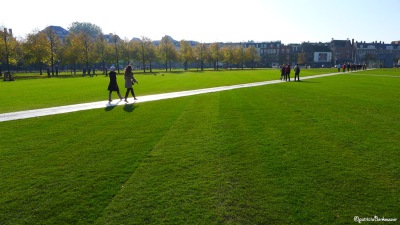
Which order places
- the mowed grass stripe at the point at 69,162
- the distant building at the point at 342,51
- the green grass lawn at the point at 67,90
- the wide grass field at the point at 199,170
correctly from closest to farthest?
the wide grass field at the point at 199,170 < the mowed grass stripe at the point at 69,162 < the green grass lawn at the point at 67,90 < the distant building at the point at 342,51

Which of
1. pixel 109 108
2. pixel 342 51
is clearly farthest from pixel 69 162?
pixel 342 51

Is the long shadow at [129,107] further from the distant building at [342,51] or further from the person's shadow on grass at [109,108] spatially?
the distant building at [342,51]

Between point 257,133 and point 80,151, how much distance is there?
4.75 m

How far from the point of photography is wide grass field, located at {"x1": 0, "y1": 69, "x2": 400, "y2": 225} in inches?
168

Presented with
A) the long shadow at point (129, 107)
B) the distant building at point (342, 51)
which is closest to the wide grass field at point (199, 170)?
the long shadow at point (129, 107)

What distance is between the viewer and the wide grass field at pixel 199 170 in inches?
168

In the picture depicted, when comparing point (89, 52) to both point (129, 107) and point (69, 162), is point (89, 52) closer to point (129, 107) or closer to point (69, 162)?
point (129, 107)

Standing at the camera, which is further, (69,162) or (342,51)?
(342,51)

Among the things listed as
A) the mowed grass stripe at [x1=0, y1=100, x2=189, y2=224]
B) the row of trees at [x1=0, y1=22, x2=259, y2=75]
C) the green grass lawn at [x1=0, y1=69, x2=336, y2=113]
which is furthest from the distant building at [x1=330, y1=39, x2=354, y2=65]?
the mowed grass stripe at [x1=0, y1=100, x2=189, y2=224]

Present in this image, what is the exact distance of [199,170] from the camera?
580 cm

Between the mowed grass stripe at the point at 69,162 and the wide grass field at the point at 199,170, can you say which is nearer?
the wide grass field at the point at 199,170

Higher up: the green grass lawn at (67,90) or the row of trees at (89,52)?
the row of trees at (89,52)

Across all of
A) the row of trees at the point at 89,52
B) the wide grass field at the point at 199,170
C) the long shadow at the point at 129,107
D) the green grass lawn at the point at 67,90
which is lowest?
the wide grass field at the point at 199,170

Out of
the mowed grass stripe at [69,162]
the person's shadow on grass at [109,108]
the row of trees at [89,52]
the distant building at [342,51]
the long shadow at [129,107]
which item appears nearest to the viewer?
the mowed grass stripe at [69,162]
